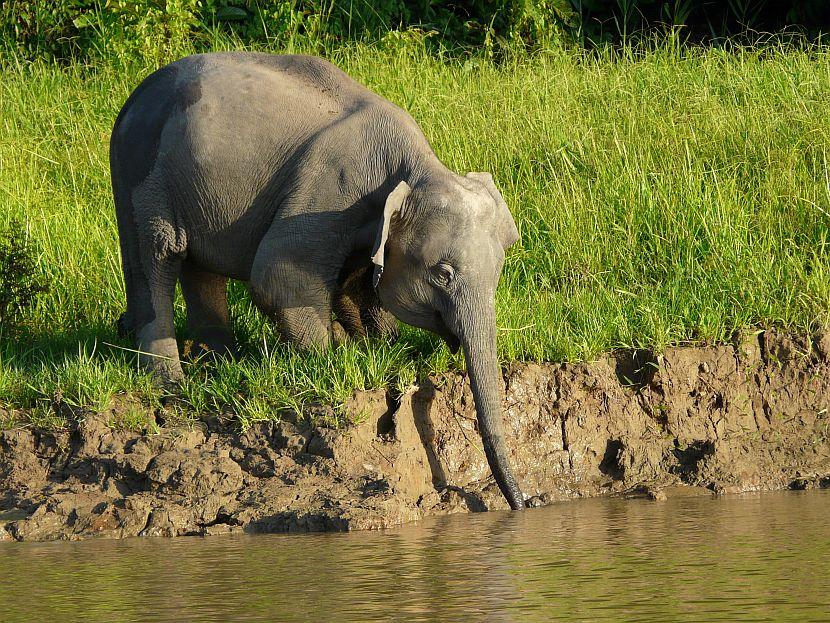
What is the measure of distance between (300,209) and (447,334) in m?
0.93

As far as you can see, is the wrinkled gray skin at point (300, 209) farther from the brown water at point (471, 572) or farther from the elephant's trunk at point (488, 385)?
the brown water at point (471, 572)

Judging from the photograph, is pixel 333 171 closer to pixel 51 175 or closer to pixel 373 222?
pixel 373 222

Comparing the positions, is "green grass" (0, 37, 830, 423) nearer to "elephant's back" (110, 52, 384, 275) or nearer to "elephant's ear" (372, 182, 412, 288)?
"elephant's ear" (372, 182, 412, 288)

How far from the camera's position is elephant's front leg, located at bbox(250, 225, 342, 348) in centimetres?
645

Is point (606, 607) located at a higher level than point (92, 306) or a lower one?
lower

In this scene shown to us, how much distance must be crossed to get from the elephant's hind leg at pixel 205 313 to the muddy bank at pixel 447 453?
112cm

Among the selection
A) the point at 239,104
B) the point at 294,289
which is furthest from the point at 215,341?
the point at 239,104

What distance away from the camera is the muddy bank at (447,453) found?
229 inches

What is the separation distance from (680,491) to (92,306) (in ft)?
12.8

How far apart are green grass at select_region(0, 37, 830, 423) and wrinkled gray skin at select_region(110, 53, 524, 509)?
0.36 meters

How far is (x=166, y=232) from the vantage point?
6883 millimetres

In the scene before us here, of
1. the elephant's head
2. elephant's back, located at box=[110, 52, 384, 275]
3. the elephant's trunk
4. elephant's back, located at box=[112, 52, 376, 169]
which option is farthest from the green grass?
elephant's back, located at box=[112, 52, 376, 169]

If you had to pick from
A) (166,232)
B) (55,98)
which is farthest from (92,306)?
(55,98)

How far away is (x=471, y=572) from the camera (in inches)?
184
